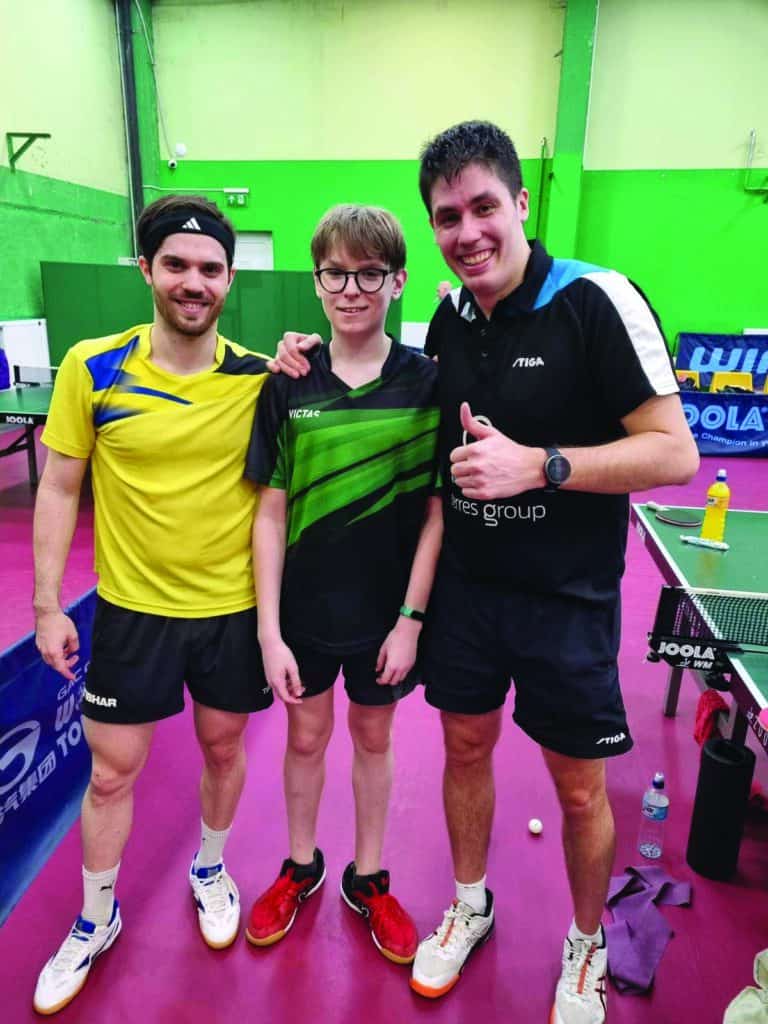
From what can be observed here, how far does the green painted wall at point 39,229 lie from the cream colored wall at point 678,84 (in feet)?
26.6

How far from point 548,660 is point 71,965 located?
1.64 metres

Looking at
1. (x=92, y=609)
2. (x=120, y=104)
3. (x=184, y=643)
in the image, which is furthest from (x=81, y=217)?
(x=184, y=643)

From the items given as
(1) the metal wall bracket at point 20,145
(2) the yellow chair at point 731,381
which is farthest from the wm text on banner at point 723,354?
(1) the metal wall bracket at point 20,145

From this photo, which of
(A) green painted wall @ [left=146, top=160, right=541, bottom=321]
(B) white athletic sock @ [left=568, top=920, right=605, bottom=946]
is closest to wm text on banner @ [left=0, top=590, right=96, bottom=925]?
(B) white athletic sock @ [left=568, top=920, right=605, bottom=946]

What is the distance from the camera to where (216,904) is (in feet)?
7.27

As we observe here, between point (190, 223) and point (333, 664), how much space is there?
1.29 m

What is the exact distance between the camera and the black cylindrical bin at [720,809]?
2447mm

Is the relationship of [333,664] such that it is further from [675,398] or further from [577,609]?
[675,398]

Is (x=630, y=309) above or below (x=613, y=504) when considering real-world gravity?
above

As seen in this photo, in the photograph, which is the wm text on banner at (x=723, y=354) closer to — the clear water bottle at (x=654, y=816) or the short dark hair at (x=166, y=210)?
the clear water bottle at (x=654, y=816)

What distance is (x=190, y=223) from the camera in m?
1.85

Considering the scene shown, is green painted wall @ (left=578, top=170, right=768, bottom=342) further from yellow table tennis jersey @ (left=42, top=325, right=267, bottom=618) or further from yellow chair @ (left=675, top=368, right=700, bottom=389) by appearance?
yellow table tennis jersey @ (left=42, top=325, right=267, bottom=618)

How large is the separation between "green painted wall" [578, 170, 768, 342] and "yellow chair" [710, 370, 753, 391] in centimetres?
152

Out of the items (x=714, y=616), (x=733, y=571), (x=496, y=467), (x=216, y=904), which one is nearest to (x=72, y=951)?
(x=216, y=904)
